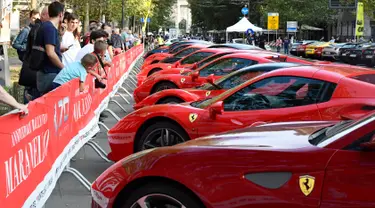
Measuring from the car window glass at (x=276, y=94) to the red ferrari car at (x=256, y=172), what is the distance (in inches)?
97.5

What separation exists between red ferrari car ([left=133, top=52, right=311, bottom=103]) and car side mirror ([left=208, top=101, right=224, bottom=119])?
13.0 feet

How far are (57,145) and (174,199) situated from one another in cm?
185

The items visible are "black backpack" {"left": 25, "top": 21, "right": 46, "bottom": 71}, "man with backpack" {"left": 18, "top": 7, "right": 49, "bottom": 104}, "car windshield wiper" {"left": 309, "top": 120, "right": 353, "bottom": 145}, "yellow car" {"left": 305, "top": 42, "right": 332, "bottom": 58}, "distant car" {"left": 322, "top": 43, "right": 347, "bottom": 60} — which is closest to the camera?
"car windshield wiper" {"left": 309, "top": 120, "right": 353, "bottom": 145}

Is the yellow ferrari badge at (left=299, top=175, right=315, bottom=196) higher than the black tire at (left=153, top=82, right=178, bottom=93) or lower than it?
higher

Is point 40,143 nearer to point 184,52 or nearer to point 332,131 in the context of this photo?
point 332,131

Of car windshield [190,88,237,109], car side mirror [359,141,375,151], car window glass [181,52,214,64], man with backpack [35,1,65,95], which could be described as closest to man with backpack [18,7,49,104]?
man with backpack [35,1,65,95]

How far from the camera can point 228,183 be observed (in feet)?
11.8

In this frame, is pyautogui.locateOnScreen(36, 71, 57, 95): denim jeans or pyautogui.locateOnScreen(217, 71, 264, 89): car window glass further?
pyautogui.locateOnScreen(217, 71, 264, 89): car window glass

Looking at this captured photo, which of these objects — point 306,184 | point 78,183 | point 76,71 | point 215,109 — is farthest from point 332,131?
point 76,71

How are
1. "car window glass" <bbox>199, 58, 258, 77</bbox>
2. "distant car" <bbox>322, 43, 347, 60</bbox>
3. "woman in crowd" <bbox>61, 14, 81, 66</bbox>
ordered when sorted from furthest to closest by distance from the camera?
"distant car" <bbox>322, 43, 347, 60</bbox>, "car window glass" <bbox>199, 58, 258, 77</bbox>, "woman in crowd" <bbox>61, 14, 81, 66</bbox>

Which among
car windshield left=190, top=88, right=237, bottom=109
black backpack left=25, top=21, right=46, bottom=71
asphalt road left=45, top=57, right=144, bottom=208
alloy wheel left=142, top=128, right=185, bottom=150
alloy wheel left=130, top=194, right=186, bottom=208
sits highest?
black backpack left=25, top=21, right=46, bottom=71

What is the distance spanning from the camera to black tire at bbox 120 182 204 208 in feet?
12.4

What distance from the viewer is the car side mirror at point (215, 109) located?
21.4ft

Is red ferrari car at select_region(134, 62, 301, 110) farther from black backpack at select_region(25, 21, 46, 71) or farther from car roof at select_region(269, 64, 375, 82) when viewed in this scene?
black backpack at select_region(25, 21, 46, 71)
